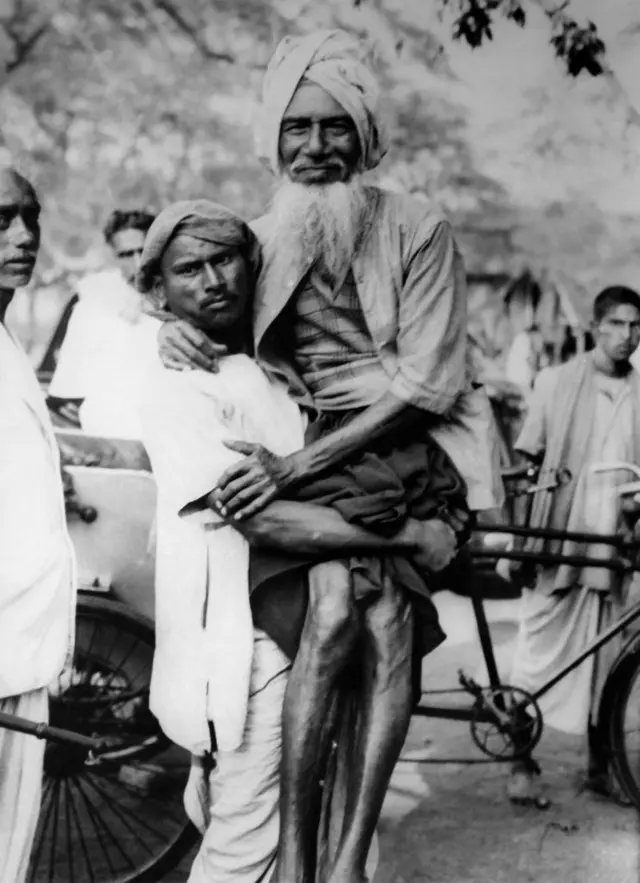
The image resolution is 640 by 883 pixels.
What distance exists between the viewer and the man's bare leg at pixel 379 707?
7.16 feet

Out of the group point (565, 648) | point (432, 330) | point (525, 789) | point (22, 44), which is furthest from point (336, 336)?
point (525, 789)

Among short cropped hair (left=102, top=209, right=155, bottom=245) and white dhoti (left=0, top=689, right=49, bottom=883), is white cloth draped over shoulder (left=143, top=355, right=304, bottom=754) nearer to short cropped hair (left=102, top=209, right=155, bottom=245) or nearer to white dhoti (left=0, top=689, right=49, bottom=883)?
white dhoti (left=0, top=689, right=49, bottom=883)

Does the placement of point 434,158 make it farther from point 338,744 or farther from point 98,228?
point 338,744

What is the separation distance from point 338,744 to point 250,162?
156cm

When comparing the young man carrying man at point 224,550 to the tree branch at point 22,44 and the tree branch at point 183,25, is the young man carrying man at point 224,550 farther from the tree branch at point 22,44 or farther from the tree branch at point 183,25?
the tree branch at point 22,44

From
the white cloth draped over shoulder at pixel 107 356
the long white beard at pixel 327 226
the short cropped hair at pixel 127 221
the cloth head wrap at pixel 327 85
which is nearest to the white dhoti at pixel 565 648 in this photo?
the long white beard at pixel 327 226

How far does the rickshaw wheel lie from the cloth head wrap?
4.31 feet

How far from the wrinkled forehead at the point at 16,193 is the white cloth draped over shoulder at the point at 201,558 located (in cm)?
60

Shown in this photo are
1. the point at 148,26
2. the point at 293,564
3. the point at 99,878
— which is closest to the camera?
the point at 293,564

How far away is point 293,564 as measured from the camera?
87.7 inches

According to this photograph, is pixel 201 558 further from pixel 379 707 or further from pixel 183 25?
pixel 183 25

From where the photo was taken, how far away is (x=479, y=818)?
2496 millimetres

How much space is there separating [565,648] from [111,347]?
1.51 metres

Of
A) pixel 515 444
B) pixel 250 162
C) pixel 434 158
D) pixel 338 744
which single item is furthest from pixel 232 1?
pixel 338 744
